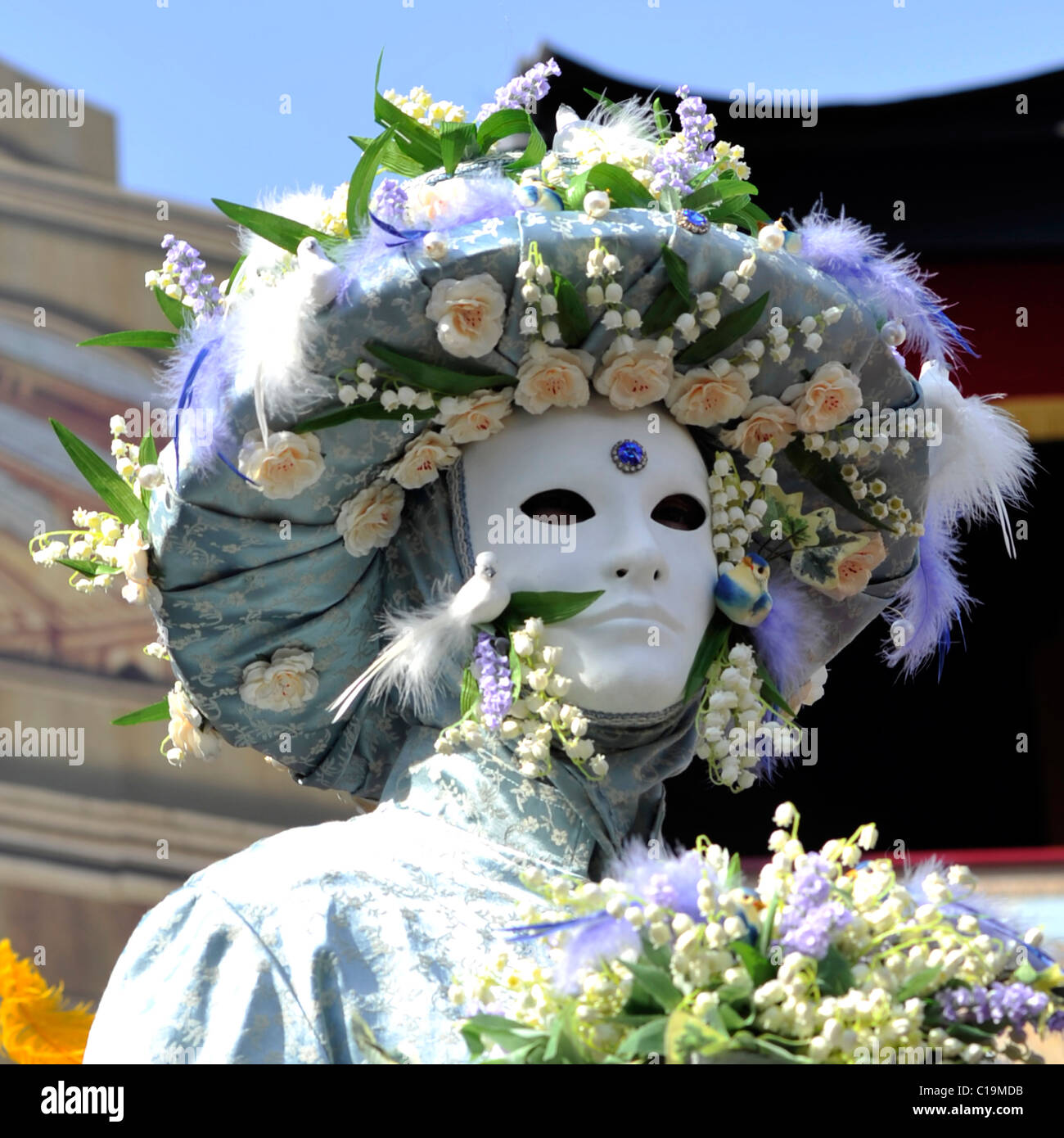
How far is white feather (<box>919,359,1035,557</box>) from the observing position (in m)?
3.43

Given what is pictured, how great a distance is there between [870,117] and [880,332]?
3173 mm

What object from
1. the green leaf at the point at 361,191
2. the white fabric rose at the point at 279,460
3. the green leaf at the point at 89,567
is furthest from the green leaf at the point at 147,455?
the green leaf at the point at 361,191

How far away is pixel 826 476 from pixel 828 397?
0.65 ft

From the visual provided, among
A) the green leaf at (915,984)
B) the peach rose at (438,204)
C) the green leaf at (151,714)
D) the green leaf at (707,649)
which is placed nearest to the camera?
the green leaf at (915,984)

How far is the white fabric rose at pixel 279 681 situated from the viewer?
10.5 feet

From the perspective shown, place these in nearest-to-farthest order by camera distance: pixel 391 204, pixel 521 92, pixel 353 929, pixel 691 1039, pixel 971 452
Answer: pixel 691 1039 → pixel 353 929 → pixel 391 204 → pixel 521 92 → pixel 971 452

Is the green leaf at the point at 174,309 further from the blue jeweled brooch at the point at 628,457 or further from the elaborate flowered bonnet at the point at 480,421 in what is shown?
the blue jeweled brooch at the point at 628,457

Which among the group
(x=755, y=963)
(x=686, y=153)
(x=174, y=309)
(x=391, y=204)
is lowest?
(x=755, y=963)

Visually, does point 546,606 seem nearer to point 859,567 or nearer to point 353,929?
point 353,929

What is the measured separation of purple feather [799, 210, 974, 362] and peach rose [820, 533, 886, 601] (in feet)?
1.09

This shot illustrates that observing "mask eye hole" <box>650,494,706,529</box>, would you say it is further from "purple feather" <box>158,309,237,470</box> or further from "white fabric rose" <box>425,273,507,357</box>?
"purple feather" <box>158,309,237,470</box>

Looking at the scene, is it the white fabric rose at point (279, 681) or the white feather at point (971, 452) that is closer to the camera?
the white fabric rose at point (279, 681)

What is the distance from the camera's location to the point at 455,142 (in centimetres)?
316

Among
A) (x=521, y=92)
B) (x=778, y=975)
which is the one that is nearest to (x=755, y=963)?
(x=778, y=975)
